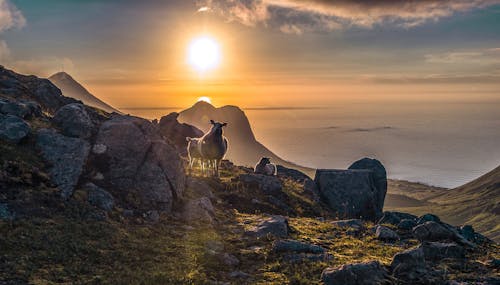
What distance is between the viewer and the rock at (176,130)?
5178cm

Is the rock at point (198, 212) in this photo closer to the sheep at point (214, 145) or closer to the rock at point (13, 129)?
the sheep at point (214, 145)

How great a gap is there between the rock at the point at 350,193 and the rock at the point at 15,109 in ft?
83.9

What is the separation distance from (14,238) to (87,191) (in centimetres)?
520

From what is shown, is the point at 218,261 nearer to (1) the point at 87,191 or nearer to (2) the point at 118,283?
(2) the point at 118,283

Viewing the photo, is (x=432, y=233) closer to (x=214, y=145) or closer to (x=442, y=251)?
(x=442, y=251)

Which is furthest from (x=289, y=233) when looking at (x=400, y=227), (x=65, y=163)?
(x=65, y=163)

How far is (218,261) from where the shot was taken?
1645 centimetres

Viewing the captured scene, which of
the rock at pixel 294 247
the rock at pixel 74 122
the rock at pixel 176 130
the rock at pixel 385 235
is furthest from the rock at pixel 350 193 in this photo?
the rock at pixel 74 122

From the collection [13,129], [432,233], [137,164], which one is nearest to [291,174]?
[432,233]

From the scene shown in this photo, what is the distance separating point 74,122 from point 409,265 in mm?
19682

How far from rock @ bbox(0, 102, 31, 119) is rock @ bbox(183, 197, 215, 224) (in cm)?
1131

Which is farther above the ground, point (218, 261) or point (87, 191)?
point (87, 191)

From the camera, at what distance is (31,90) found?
3441 centimetres

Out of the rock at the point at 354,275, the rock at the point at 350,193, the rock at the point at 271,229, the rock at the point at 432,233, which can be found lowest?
the rock at the point at 354,275
